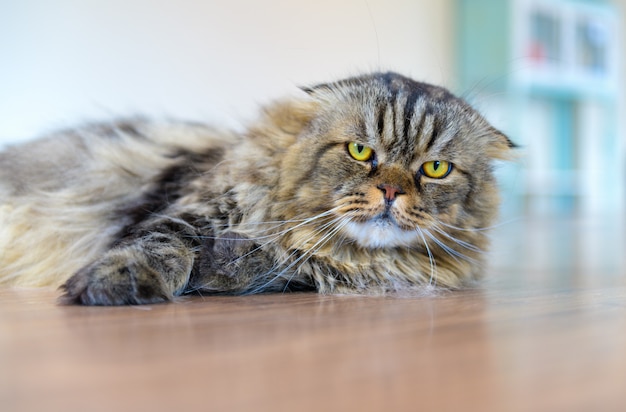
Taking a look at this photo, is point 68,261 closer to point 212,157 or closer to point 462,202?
point 212,157

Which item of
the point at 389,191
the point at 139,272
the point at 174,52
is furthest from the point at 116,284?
the point at 174,52

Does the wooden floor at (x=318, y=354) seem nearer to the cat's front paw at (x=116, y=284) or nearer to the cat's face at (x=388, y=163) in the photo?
the cat's front paw at (x=116, y=284)

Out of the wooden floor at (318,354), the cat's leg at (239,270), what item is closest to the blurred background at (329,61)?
the cat's leg at (239,270)

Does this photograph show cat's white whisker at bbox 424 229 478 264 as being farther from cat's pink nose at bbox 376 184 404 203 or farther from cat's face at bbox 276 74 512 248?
cat's pink nose at bbox 376 184 404 203

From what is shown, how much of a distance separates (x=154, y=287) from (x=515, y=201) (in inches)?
217

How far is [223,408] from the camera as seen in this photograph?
1.92ft

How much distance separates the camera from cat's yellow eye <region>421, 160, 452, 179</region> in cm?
147

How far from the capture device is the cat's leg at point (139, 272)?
1171 mm

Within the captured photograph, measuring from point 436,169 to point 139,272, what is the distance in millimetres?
712

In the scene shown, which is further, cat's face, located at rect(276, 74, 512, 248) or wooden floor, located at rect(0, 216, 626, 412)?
cat's face, located at rect(276, 74, 512, 248)

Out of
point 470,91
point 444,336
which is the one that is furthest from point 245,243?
point 470,91

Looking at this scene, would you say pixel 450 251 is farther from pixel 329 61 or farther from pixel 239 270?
pixel 329 61

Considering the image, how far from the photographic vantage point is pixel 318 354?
797 mm

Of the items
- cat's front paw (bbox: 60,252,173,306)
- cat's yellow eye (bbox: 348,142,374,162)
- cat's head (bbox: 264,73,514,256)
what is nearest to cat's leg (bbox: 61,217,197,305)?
cat's front paw (bbox: 60,252,173,306)
